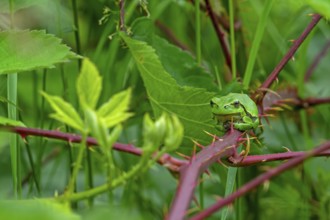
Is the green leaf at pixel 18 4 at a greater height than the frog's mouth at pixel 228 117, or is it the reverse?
the green leaf at pixel 18 4

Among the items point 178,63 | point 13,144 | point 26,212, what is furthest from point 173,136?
point 178,63

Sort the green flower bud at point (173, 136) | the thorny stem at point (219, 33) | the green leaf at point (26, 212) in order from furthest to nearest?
the thorny stem at point (219, 33)
the green flower bud at point (173, 136)
the green leaf at point (26, 212)

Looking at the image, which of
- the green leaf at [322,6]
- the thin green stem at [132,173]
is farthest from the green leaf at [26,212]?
the green leaf at [322,6]

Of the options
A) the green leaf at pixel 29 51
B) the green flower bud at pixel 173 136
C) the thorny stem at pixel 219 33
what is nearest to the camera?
the green flower bud at pixel 173 136

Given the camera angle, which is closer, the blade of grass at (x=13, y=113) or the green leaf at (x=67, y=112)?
the green leaf at (x=67, y=112)

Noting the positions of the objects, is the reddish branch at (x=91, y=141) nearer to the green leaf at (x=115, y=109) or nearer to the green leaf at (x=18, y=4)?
the green leaf at (x=115, y=109)

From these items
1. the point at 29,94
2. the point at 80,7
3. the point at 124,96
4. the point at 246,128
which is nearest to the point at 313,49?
the point at 80,7

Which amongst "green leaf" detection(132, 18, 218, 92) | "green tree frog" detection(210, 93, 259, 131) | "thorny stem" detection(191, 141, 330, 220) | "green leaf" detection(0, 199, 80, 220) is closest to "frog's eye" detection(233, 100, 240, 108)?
"green tree frog" detection(210, 93, 259, 131)

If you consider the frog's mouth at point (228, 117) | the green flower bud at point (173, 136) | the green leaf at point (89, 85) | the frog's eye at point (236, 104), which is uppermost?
the green leaf at point (89, 85)

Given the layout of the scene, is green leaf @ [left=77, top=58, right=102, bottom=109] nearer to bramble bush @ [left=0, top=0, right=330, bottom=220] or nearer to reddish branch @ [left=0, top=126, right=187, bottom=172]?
bramble bush @ [left=0, top=0, right=330, bottom=220]
